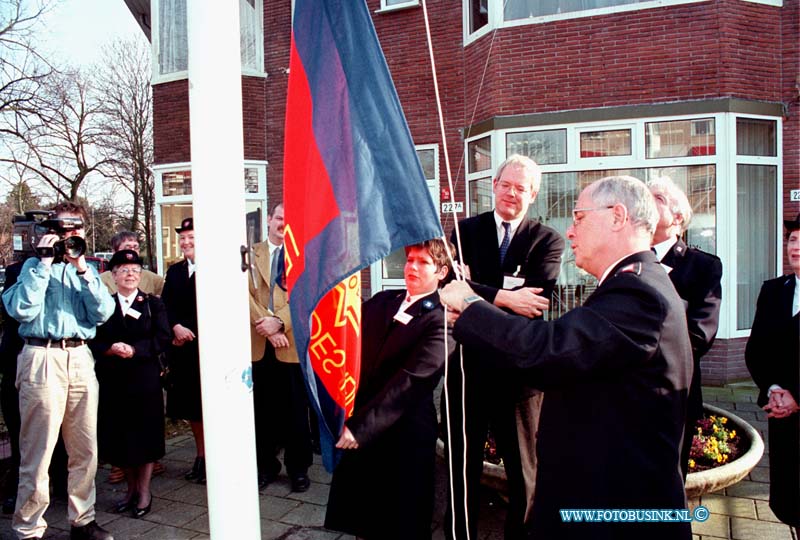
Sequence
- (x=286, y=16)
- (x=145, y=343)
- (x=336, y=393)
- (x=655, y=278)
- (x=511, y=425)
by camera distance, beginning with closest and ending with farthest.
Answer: (x=655, y=278) < (x=336, y=393) < (x=511, y=425) < (x=145, y=343) < (x=286, y=16)

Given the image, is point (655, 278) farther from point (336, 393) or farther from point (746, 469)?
point (746, 469)

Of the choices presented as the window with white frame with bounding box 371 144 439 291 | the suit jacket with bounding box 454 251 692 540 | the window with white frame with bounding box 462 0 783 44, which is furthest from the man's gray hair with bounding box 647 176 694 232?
the window with white frame with bounding box 371 144 439 291

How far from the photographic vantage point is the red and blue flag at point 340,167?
2.12m

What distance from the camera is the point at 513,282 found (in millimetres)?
3160

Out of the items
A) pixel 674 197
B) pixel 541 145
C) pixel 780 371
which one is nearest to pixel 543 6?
pixel 541 145

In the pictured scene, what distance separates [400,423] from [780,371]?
2.09 metres

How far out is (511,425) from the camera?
3211mm

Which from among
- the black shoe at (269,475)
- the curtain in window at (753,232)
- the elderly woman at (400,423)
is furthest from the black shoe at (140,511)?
the curtain in window at (753,232)

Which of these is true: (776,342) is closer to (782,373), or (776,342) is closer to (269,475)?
(782,373)

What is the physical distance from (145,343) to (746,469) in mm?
4100

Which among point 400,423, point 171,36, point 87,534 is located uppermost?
point 171,36

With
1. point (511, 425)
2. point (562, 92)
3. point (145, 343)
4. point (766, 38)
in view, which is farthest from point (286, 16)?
point (511, 425)

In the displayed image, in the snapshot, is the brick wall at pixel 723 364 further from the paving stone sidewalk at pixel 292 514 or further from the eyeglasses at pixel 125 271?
the eyeglasses at pixel 125 271

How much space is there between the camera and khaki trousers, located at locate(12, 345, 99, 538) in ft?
11.2
